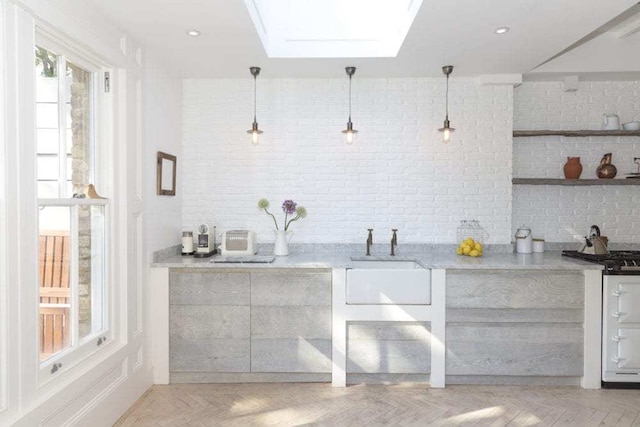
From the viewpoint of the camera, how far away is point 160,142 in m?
3.54

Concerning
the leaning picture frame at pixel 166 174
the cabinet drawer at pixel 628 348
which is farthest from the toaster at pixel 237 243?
the cabinet drawer at pixel 628 348

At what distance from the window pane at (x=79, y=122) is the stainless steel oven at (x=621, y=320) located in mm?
3808

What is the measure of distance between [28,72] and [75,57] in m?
0.57

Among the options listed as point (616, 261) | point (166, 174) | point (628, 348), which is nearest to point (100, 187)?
point (166, 174)

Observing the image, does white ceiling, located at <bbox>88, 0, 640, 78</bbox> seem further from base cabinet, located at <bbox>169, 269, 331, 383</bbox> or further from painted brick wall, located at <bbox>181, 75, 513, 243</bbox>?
base cabinet, located at <bbox>169, 269, 331, 383</bbox>

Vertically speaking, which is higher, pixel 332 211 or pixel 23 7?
pixel 23 7

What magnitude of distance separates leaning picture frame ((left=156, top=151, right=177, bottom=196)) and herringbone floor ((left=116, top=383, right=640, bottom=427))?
5.26ft

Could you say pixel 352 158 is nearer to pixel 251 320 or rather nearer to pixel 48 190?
pixel 251 320

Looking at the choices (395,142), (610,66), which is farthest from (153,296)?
(610,66)

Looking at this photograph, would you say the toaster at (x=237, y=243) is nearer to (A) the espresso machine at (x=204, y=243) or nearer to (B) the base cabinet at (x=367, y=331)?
(A) the espresso machine at (x=204, y=243)

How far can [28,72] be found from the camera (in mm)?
1990

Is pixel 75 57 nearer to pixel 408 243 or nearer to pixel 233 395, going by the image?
pixel 233 395

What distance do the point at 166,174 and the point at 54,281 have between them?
1508 millimetres

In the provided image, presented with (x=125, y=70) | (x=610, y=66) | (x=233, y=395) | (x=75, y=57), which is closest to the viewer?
(x=75, y=57)
